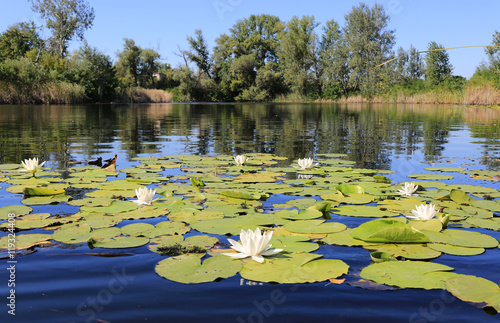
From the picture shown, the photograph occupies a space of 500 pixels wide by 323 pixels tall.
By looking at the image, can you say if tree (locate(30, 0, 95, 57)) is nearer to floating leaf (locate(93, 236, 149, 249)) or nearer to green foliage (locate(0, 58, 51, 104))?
green foliage (locate(0, 58, 51, 104))

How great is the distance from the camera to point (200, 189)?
13.7 ft

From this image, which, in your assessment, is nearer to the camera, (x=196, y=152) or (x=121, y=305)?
(x=121, y=305)

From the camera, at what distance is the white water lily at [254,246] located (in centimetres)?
222

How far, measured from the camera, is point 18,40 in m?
48.3

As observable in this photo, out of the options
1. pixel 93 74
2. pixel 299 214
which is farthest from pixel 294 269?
pixel 93 74

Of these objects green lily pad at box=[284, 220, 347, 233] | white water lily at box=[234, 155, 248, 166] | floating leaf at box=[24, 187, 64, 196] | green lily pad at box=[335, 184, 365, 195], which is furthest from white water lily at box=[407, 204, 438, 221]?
floating leaf at box=[24, 187, 64, 196]

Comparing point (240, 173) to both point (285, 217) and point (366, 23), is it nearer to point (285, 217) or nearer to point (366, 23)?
point (285, 217)

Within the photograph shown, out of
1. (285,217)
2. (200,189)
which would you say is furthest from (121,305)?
(200,189)

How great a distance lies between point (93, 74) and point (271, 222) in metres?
40.8

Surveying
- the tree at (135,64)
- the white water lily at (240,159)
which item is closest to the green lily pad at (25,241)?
the white water lily at (240,159)

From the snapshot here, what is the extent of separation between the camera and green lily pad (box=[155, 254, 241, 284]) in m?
2.01

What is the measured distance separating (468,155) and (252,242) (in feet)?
Answer: 21.0

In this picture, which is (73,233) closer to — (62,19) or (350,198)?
(350,198)

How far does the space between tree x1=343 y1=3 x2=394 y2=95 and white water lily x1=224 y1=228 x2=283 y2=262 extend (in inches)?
1831
